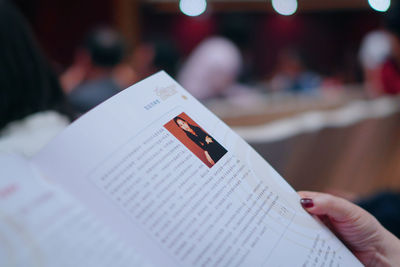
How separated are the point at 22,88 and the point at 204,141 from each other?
481 mm

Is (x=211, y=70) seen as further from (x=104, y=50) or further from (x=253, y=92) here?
(x=253, y=92)

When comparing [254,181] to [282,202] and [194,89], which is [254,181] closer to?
[282,202]

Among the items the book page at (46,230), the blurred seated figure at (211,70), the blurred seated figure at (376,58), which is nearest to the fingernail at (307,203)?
the book page at (46,230)

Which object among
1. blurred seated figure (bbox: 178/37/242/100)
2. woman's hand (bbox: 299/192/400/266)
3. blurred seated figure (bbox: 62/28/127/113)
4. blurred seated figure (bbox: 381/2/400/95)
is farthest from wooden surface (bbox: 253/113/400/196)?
blurred seated figure (bbox: 62/28/127/113)

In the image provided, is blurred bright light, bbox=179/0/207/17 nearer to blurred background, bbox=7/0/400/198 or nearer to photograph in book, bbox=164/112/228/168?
blurred background, bbox=7/0/400/198

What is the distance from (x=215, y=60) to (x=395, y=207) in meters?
1.37

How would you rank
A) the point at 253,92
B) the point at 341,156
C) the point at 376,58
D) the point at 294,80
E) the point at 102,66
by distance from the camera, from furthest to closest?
1. the point at 294,80
2. the point at 253,92
3. the point at 376,58
4. the point at 102,66
5. the point at 341,156

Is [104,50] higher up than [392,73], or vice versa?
[392,73]

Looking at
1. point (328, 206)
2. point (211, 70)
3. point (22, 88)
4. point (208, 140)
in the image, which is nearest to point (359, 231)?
point (328, 206)

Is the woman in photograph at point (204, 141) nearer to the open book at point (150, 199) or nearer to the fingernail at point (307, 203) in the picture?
the open book at point (150, 199)

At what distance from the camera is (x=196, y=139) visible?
0.42 m

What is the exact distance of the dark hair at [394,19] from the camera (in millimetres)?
1672

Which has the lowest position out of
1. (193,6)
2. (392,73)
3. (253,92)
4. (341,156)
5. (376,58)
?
(341,156)

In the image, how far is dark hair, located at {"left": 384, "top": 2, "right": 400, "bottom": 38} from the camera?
5.49ft
